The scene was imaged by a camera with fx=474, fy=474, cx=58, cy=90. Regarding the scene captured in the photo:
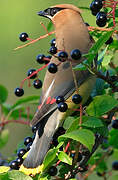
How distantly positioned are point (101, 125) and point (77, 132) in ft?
0.45

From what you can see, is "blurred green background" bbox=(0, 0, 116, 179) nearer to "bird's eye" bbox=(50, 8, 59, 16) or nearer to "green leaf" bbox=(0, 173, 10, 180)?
"bird's eye" bbox=(50, 8, 59, 16)

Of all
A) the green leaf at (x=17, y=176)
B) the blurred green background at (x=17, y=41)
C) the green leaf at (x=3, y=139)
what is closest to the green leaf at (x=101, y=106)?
the green leaf at (x=17, y=176)

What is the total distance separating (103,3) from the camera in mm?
2457

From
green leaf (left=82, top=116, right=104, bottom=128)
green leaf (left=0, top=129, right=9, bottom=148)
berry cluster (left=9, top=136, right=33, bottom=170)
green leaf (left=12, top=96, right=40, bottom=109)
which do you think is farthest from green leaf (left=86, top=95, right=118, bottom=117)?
green leaf (left=0, top=129, right=9, bottom=148)

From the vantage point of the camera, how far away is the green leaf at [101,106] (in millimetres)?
2320

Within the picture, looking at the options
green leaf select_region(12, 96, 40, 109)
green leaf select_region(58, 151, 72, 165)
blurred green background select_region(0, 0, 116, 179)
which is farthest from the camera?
blurred green background select_region(0, 0, 116, 179)

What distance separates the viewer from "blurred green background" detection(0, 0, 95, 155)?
7.04 metres

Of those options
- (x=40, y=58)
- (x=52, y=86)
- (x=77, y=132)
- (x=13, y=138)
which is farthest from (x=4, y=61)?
(x=77, y=132)

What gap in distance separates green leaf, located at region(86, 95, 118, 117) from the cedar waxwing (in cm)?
17

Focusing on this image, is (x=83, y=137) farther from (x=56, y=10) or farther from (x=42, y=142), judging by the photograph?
(x=56, y=10)

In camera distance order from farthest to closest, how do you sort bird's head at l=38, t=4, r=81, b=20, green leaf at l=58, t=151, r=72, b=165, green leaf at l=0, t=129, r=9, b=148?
green leaf at l=0, t=129, r=9, b=148, bird's head at l=38, t=4, r=81, b=20, green leaf at l=58, t=151, r=72, b=165

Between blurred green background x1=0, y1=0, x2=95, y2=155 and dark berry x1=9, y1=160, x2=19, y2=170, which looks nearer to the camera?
dark berry x1=9, y1=160, x2=19, y2=170

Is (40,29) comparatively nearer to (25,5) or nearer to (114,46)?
(25,5)

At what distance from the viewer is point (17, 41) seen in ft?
23.0
